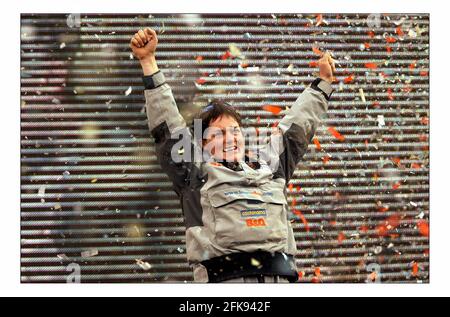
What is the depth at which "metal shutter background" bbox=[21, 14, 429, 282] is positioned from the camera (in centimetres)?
155

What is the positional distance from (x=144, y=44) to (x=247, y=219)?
1.56 ft

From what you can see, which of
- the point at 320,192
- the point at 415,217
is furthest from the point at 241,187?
the point at 415,217

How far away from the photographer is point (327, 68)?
4.84ft

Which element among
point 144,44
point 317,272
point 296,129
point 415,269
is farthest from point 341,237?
point 144,44

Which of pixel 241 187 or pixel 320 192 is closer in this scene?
pixel 241 187

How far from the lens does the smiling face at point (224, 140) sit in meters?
1.41

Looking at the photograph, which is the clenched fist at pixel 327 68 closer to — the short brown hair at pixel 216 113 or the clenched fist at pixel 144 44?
the short brown hair at pixel 216 113

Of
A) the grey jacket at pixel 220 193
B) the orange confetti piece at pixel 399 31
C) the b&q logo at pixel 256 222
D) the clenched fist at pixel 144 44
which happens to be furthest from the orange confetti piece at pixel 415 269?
the clenched fist at pixel 144 44

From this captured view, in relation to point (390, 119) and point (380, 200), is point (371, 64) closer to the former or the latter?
point (390, 119)

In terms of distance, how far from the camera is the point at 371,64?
160 centimetres

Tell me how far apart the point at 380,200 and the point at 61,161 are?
2.78ft

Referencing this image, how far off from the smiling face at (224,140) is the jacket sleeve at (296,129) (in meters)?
0.09

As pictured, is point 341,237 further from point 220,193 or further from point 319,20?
point 319,20

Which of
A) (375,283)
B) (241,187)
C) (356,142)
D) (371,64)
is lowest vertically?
(375,283)
